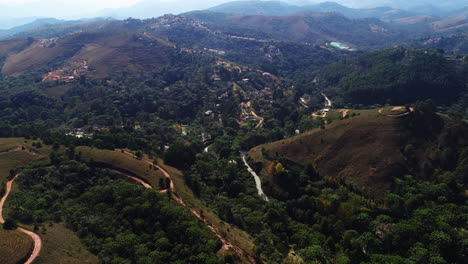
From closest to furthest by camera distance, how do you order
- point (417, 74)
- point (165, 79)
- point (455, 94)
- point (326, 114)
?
point (326, 114) → point (455, 94) → point (417, 74) → point (165, 79)

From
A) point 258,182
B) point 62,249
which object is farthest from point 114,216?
point 258,182


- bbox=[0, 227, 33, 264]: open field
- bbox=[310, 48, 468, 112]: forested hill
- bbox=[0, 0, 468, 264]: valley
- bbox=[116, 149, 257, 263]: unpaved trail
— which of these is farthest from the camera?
bbox=[310, 48, 468, 112]: forested hill


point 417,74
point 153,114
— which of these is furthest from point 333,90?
point 153,114

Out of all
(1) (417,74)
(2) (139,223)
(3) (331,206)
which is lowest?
(3) (331,206)

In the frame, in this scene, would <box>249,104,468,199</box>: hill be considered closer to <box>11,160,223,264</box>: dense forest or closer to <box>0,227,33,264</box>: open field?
<box>11,160,223,264</box>: dense forest

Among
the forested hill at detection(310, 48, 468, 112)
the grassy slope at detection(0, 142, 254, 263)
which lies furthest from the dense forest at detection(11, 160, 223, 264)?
the forested hill at detection(310, 48, 468, 112)

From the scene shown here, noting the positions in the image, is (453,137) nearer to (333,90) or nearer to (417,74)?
(417,74)

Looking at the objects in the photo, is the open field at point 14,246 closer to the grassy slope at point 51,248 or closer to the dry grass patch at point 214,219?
the grassy slope at point 51,248
